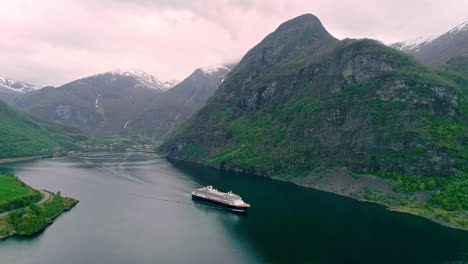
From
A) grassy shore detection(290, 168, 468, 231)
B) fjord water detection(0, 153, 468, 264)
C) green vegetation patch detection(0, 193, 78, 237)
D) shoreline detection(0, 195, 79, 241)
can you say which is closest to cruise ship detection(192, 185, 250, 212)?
fjord water detection(0, 153, 468, 264)

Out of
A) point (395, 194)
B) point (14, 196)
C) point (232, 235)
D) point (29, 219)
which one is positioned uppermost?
point (395, 194)

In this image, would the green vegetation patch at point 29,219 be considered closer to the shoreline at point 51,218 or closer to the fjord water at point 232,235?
the shoreline at point 51,218

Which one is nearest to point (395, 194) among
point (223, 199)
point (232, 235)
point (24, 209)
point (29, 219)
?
point (223, 199)

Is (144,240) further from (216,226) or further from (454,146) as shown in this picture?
(454,146)

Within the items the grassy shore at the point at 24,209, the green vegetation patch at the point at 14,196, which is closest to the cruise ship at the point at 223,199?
the grassy shore at the point at 24,209

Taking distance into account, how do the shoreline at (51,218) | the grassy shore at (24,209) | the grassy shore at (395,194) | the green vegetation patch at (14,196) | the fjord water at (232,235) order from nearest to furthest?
the fjord water at (232,235) → the shoreline at (51,218) → the grassy shore at (24,209) → the green vegetation patch at (14,196) → the grassy shore at (395,194)

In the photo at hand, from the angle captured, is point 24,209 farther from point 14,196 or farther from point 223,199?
point 223,199

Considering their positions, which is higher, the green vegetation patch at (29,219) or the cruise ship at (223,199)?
the cruise ship at (223,199)

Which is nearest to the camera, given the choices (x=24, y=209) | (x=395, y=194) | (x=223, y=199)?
(x=24, y=209)
